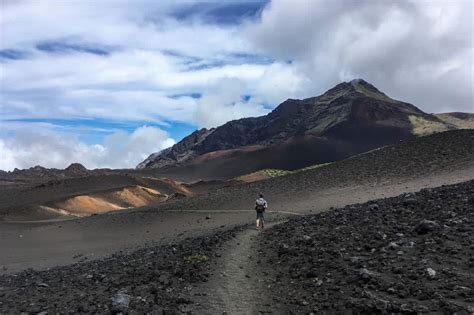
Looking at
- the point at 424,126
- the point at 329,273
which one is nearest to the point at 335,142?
the point at 424,126

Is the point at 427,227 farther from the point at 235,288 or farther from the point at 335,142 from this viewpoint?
the point at 335,142

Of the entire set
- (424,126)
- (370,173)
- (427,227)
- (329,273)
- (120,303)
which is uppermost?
(424,126)

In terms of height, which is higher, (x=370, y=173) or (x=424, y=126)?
(x=424, y=126)

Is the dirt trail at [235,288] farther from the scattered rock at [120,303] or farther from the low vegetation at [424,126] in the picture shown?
the low vegetation at [424,126]

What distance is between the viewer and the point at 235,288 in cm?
979

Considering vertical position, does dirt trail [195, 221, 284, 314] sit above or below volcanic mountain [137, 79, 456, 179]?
below

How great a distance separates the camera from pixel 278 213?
1029 inches

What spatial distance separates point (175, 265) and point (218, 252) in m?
1.70

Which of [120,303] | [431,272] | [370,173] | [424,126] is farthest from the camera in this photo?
[424,126]

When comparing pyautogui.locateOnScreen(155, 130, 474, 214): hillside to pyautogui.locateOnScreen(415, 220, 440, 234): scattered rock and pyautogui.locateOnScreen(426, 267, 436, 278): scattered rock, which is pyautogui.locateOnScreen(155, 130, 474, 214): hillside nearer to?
pyautogui.locateOnScreen(415, 220, 440, 234): scattered rock

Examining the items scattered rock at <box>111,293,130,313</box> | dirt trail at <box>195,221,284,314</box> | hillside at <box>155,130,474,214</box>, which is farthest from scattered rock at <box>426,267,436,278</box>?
hillside at <box>155,130,474,214</box>

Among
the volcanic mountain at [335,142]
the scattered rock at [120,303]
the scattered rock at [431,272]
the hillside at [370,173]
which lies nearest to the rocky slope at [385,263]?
the scattered rock at [431,272]

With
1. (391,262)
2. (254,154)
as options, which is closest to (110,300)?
(391,262)

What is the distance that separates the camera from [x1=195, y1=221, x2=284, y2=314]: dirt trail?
8602 millimetres
